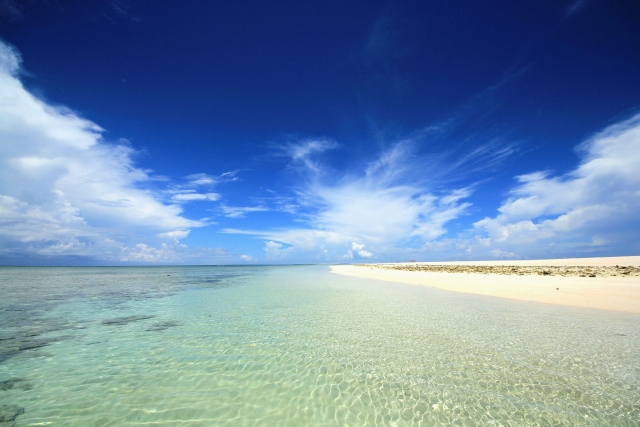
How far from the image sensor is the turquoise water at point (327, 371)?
526cm

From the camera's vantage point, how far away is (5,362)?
8000 mm

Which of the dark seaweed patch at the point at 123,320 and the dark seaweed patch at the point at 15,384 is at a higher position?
the dark seaweed patch at the point at 123,320

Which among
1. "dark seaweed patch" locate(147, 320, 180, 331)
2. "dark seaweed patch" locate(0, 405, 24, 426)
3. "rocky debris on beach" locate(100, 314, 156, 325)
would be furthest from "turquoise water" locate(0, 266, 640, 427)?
"rocky debris on beach" locate(100, 314, 156, 325)

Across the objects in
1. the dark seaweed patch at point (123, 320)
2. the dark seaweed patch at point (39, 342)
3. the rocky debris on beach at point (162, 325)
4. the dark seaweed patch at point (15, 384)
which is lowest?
the dark seaweed patch at point (15, 384)

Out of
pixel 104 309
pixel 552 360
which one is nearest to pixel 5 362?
pixel 104 309

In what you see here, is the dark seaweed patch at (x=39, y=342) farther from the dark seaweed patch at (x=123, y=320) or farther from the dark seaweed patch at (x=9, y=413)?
the dark seaweed patch at (x=9, y=413)

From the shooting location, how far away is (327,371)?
23.8 feet

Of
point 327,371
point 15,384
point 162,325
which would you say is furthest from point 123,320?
point 327,371

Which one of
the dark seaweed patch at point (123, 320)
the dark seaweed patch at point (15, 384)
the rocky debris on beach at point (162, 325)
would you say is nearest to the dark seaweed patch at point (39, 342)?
the dark seaweed patch at point (123, 320)

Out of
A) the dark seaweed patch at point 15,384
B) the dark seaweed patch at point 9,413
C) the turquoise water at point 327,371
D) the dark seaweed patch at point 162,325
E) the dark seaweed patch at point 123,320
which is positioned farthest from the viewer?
the dark seaweed patch at point 123,320

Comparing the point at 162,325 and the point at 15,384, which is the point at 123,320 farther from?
the point at 15,384

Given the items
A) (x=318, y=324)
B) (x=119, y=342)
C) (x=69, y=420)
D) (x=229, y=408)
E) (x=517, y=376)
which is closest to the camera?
(x=69, y=420)

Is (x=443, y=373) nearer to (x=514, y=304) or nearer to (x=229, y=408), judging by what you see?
(x=229, y=408)

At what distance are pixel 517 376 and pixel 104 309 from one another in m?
21.0
